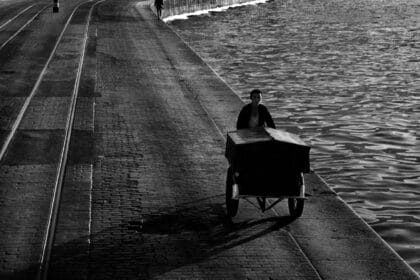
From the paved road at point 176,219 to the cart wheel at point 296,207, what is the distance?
16 centimetres

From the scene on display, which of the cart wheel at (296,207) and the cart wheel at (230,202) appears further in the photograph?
the cart wheel at (296,207)

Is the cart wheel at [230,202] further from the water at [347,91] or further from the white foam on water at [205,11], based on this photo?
the white foam on water at [205,11]

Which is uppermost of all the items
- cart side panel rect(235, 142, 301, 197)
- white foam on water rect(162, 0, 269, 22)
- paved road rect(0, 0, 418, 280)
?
cart side panel rect(235, 142, 301, 197)

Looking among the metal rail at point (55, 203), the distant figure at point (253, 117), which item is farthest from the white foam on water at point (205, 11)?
the distant figure at point (253, 117)

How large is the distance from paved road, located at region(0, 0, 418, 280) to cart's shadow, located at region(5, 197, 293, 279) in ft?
0.06

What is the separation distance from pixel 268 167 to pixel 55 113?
11.6 metres

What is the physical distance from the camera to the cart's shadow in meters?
11.1

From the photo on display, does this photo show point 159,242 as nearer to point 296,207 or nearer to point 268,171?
point 268,171

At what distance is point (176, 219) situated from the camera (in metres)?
13.3

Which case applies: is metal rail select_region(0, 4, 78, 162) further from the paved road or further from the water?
the water

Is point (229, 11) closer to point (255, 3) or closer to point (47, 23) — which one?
point (255, 3)

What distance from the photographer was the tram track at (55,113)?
12.6 meters

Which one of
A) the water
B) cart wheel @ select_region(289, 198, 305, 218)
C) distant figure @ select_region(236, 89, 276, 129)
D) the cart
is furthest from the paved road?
the water

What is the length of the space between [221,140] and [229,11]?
6505 centimetres
